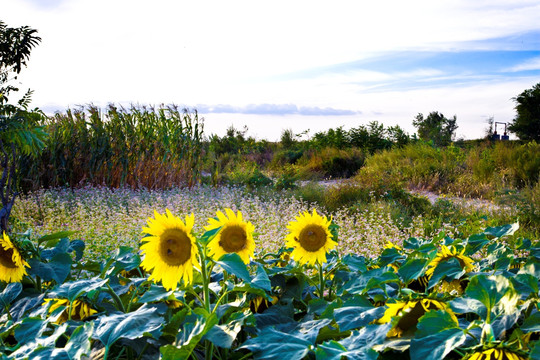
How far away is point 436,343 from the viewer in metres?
0.84

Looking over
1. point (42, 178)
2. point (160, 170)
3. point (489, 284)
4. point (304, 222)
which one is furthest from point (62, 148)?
point (489, 284)

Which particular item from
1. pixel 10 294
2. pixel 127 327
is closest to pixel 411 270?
pixel 127 327

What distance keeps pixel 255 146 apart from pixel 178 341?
1627cm

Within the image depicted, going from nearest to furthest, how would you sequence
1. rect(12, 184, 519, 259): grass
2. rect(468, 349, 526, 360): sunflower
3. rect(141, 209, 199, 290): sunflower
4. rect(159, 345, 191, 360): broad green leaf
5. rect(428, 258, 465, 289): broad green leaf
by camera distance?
rect(468, 349, 526, 360): sunflower < rect(159, 345, 191, 360): broad green leaf < rect(141, 209, 199, 290): sunflower < rect(428, 258, 465, 289): broad green leaf < rect(12, 184, 519, 259): grass

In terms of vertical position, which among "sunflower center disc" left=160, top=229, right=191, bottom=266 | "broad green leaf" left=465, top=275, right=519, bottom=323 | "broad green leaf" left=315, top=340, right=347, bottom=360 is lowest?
"broad green leaf" left=315, top=340, right=347, bottom=360

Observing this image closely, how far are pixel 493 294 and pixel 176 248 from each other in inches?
27.4

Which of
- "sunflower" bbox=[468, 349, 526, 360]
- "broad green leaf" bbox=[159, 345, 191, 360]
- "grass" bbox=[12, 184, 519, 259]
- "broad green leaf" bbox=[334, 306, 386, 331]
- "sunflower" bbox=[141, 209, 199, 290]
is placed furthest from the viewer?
"grass" bbox=[12, 184, 519, 259]

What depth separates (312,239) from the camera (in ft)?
5.06

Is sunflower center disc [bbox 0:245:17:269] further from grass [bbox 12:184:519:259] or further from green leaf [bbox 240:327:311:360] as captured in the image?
grass [bbox 12:184:519:259]

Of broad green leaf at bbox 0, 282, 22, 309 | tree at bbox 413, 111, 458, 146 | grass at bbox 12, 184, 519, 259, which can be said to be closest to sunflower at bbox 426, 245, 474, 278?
broad green leaf at bbox 0, 282, 22, 309

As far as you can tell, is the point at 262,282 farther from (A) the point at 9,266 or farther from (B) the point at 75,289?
(A) the point at 9,266

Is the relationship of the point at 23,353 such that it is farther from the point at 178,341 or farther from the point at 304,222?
the point at 304,222

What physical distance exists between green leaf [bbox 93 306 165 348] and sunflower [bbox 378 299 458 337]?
487 mm

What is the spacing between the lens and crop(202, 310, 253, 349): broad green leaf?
943mm
